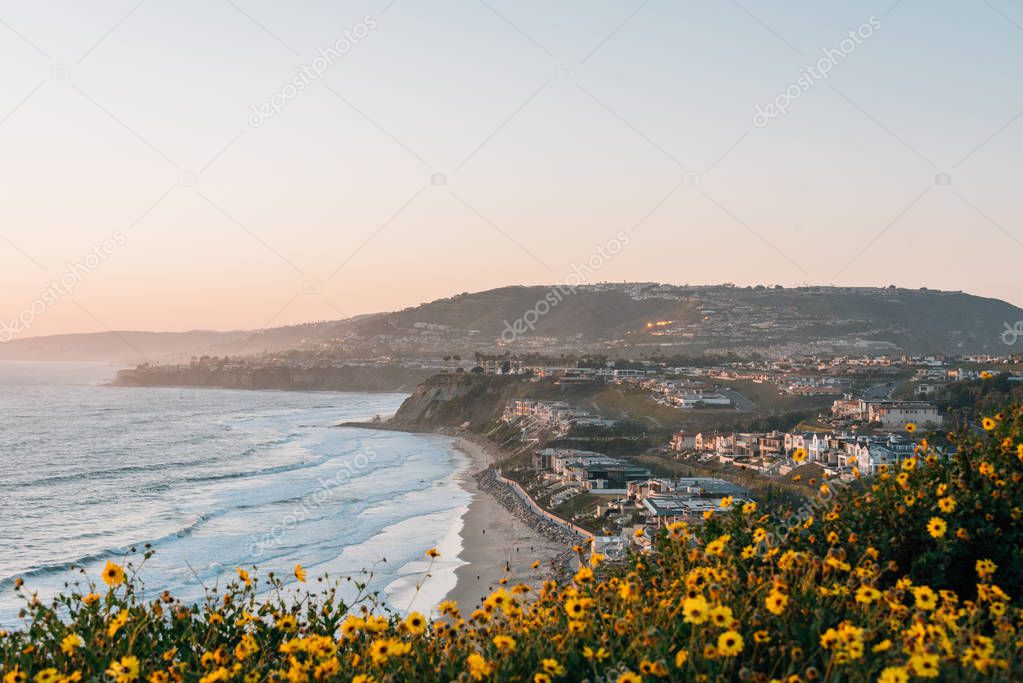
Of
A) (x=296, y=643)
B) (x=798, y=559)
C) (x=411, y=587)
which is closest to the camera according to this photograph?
(x=296, y=643)

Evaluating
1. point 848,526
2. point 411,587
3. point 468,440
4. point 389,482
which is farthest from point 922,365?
point 848,526

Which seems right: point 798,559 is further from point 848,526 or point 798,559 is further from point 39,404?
point 39,404

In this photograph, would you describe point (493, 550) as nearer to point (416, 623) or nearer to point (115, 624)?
point (115, 624)

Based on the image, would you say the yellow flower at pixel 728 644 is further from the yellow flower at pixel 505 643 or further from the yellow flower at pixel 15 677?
the yellow flower at pixel 15 677

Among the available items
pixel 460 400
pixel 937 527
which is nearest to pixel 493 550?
pixel 937 527

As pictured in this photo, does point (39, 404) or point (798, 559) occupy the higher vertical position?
point (798, 559)
